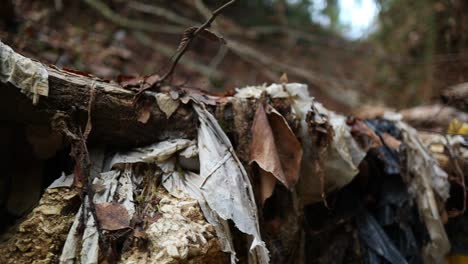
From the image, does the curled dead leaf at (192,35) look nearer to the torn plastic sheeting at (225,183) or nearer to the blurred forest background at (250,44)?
the torn plastic sheeting at (225,183)

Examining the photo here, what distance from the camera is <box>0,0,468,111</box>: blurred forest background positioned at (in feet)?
9.82

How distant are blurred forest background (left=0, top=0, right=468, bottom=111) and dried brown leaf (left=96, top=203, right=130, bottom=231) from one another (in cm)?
156

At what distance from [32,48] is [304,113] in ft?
6.13

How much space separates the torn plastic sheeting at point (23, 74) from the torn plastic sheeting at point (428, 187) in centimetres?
139

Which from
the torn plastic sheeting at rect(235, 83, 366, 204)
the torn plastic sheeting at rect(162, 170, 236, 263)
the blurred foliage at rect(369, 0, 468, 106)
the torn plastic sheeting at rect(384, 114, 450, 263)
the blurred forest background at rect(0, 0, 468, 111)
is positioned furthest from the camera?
the blurred foliage at rect(369, 0, 468, 106)

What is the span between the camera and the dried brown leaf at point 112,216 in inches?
39.4

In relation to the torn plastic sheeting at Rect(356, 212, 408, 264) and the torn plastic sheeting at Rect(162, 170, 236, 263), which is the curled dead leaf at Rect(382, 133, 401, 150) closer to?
the torn plastic sheeting at Rect(356, 212, 408, 264)

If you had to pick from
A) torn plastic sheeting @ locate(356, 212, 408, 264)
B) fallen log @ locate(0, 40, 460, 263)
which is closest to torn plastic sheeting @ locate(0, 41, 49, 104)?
Result: fallen log @ locate(0, 40, 460, 263)

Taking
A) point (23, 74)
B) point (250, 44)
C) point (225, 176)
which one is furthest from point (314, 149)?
point (250, 44)

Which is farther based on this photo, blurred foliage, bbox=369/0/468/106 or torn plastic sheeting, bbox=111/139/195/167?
blurred foliage, bbox=369/0/468/106

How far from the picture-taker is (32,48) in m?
2.39

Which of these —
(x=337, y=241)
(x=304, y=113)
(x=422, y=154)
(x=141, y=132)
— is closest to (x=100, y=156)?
(x=141, y=132)

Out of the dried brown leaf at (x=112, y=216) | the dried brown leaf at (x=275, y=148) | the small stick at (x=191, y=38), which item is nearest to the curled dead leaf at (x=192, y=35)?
the small stick at (x=191, y=38)

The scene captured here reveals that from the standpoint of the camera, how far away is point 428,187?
1572 millimetres
